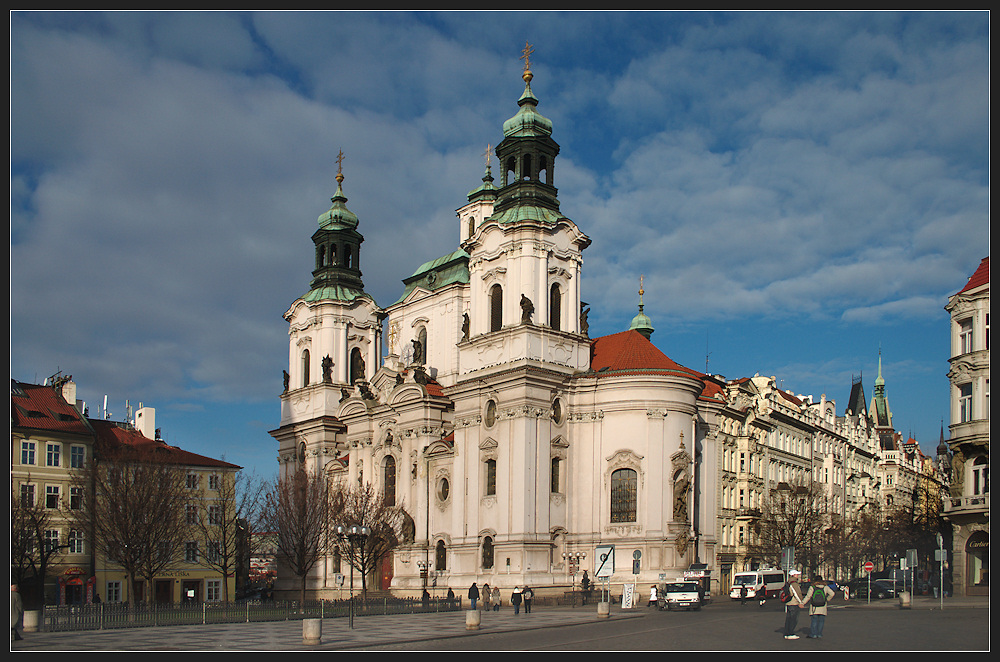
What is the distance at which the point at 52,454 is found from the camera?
6325cm

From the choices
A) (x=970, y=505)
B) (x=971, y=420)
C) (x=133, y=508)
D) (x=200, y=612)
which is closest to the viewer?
(x=200, y=612)

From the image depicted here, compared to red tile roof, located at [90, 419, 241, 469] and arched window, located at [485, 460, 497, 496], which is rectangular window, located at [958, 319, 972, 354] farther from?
red tile roof, located at [90, 419, 241, 469]

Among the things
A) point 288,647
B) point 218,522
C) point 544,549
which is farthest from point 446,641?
point 218,522

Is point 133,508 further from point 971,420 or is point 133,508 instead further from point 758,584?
point 971,420

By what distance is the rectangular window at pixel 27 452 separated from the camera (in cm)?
6178

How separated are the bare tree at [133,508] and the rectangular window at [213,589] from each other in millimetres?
9755

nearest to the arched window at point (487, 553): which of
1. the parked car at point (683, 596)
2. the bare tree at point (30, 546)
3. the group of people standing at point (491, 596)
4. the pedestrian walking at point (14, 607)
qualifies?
the group of people standing at point (491, 596)

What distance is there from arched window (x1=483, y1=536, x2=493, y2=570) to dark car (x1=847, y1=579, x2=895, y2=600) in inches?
761

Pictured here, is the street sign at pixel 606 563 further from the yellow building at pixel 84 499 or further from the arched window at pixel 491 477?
the yellow building at pixel 84 499

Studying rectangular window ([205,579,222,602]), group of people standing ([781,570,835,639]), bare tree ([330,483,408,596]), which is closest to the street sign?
group of people standing ([781,570,835,639])

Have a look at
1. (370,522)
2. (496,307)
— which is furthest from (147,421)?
(496,307)

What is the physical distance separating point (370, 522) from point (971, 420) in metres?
→ 33.9

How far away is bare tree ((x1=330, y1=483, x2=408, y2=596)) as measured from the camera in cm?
6091

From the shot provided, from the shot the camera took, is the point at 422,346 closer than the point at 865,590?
No
